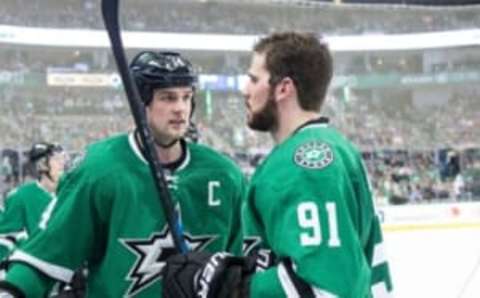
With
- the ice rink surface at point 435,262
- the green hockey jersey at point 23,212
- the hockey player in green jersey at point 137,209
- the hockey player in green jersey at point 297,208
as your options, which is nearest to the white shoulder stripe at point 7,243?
the green hockey jersey at point 23,212

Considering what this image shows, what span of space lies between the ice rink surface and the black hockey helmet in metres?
3.02

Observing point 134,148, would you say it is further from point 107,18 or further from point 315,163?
point 315,163

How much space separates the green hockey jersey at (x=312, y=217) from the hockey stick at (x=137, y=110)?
251 millimetres

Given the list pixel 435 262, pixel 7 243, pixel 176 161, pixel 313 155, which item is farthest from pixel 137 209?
pixel 435 262

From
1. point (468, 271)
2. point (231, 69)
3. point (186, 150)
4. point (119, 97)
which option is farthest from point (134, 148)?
point (231, 69)

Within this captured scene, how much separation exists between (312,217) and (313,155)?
9 centimetres

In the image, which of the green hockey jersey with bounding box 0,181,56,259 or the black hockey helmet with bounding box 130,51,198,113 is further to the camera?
the green hockey jersey with bounding box 0,181,56,259

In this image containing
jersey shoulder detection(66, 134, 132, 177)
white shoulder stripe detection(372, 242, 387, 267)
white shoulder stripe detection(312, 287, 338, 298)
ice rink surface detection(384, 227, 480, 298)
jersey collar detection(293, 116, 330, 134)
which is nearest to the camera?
white shoulder stripe detection(312, 287, 338, 298)

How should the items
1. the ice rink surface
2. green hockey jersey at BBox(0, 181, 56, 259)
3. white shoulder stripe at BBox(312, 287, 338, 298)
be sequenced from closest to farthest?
1. white shoulder stripe at BBox(312, 287, 338, 298)
2. green hockey jersey at BBox(0, 181, 56, 259)
3. the ice rink surface

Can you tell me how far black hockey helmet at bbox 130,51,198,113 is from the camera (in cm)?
179

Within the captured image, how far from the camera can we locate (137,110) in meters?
1.50

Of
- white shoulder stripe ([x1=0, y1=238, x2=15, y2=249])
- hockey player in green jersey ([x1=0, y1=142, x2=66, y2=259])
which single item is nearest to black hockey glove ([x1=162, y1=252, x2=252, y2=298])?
hockey player in green jersey ([x1=0, y1=142, x2=66, y2=259])

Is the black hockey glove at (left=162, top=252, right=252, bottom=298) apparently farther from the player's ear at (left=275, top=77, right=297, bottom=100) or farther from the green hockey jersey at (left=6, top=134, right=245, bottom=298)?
the green hockey jersey at (left=6, top=134, right=245, bottom=298)

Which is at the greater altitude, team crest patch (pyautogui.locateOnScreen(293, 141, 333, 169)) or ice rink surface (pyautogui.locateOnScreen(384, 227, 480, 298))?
team crest patch (pyautogui.locateOnScreen(293, 141, 333, 169))
